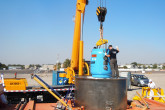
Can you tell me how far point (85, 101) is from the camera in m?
5.01

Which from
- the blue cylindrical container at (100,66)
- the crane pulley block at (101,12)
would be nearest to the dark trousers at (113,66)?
the blue cylindrical container at (100,66)

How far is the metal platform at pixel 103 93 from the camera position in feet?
15.8

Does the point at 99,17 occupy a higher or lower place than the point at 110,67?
higher

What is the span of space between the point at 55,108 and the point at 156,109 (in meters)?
2.98

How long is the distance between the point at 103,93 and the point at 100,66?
40.7 inches

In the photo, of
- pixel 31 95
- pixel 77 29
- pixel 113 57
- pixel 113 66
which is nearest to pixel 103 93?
pixel 113 66

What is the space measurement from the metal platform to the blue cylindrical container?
689 millimetres

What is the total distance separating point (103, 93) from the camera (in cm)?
482

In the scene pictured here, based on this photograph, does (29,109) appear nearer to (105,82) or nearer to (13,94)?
(105,82)

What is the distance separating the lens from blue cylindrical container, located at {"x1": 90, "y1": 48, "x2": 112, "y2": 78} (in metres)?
5.55

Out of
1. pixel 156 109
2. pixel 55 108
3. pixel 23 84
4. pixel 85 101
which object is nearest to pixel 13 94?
pixel 23 84

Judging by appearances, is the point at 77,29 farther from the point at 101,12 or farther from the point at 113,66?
the point at 113,66

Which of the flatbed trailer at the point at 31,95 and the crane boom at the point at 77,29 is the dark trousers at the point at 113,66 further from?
the flatbed trailer at the point at 31,95

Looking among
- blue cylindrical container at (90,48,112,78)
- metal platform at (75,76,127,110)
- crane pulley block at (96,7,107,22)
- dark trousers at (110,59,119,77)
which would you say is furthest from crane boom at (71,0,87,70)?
metal platform at (75,76,127,110)
